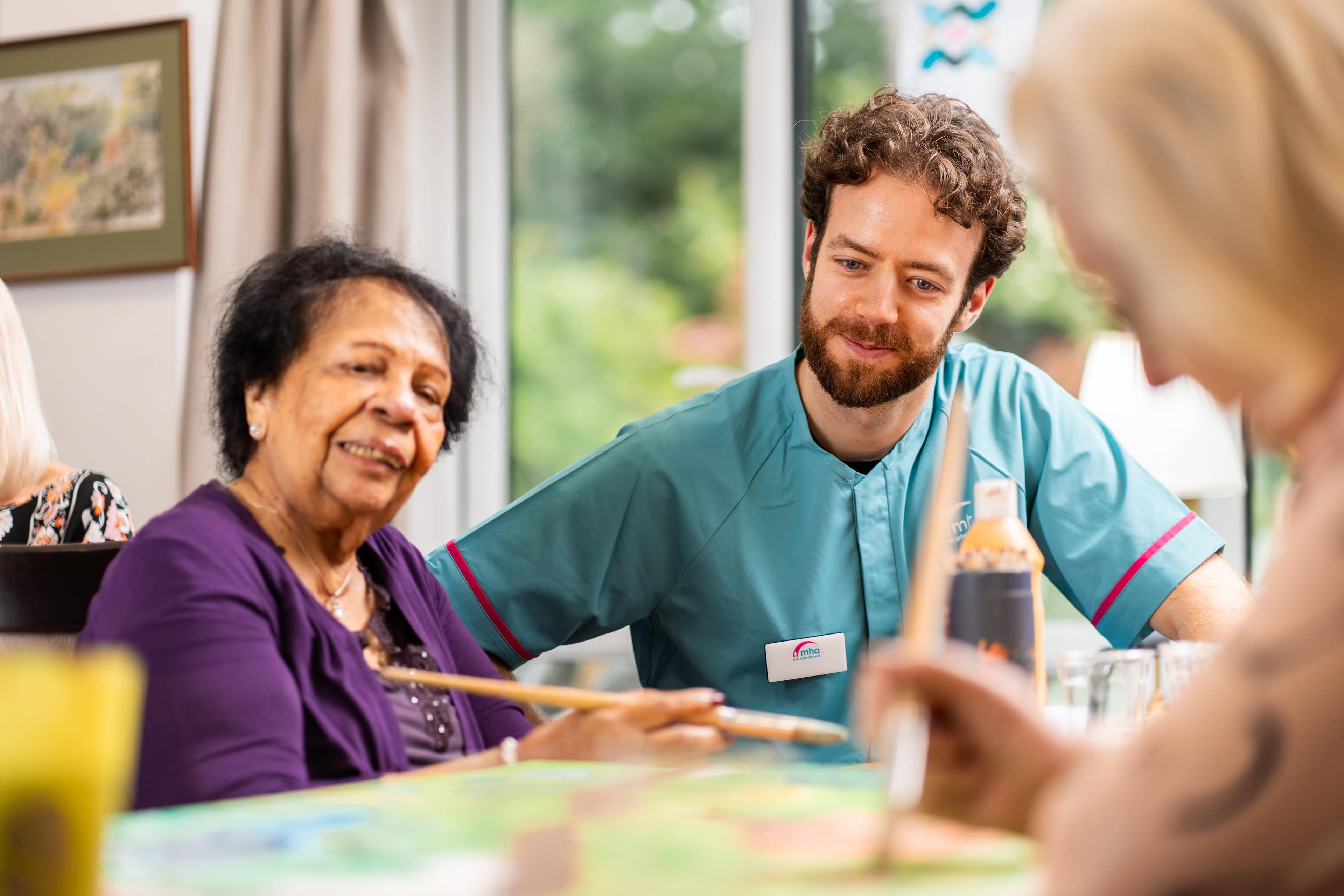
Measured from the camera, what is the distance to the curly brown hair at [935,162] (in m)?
1.67

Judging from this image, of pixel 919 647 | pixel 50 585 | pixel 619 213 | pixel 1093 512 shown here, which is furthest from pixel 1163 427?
pixel 919 647

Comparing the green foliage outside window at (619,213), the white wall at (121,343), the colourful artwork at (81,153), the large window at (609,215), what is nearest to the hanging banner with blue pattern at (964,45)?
the green foliage outside window at (619,213)

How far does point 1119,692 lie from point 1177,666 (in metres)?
0.05

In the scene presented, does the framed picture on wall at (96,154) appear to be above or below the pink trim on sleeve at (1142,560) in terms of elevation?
above

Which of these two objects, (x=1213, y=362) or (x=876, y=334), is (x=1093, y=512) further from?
(x=1213, y=362)

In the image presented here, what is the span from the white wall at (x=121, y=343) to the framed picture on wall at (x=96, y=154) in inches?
1.2

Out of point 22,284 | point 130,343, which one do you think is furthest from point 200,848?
point 22,284

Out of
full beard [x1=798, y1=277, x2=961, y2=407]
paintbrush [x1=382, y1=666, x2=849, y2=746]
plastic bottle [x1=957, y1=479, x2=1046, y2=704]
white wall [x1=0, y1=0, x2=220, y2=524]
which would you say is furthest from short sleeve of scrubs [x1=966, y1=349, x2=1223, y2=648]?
white wall [x1=0, y1=0, x2=220, y2=524]

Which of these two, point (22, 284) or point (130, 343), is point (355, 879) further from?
point (22, 284)

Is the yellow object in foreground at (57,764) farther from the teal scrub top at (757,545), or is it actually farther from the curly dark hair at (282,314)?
the teal scrub top at (757,545)

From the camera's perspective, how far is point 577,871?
22.0 inches

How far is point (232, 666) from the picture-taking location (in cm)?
97

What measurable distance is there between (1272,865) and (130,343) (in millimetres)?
2492

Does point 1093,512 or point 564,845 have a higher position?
point 1093,512
